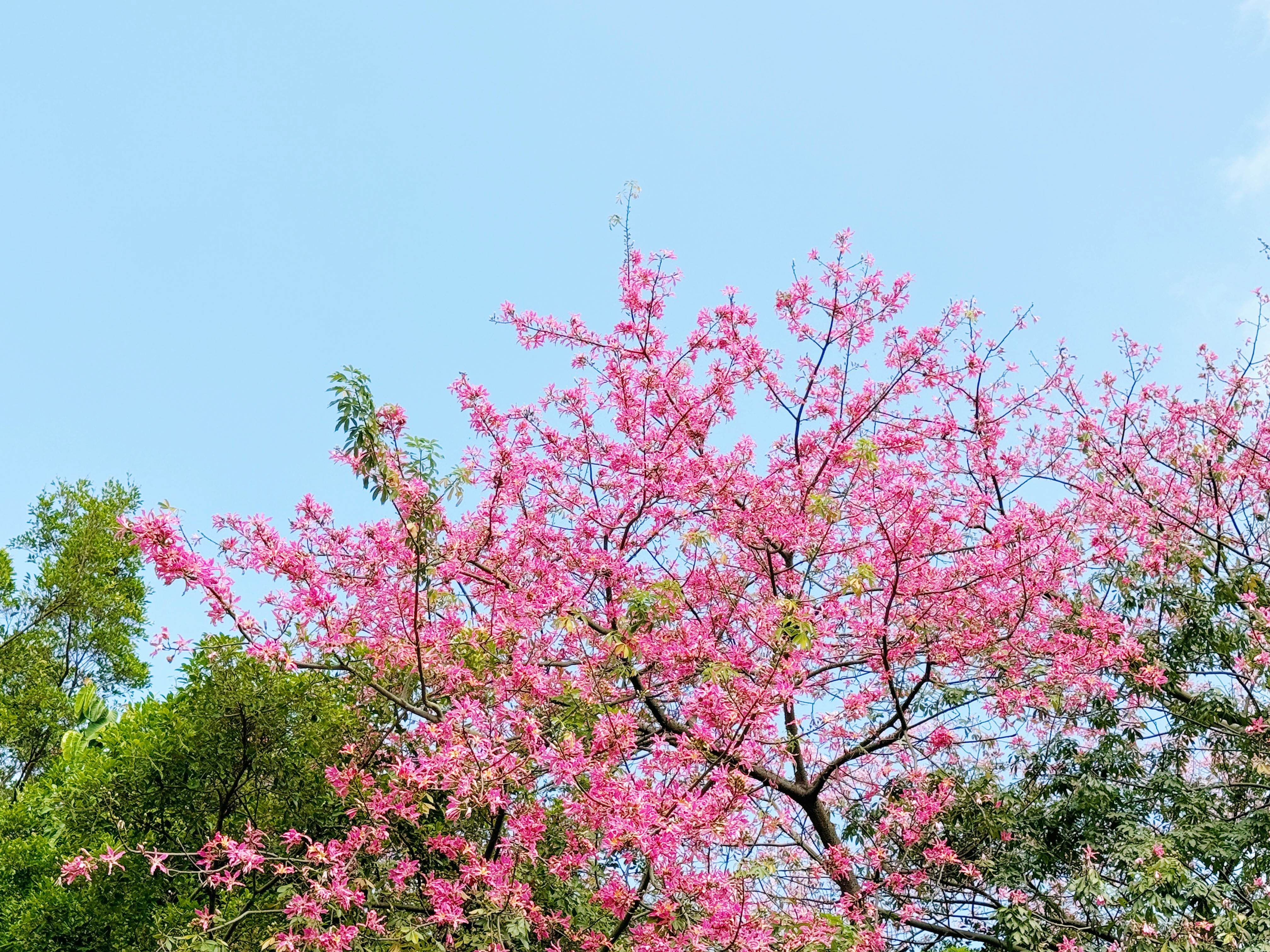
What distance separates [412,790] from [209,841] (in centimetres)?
116

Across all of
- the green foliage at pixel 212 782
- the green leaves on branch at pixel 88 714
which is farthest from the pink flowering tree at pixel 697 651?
the green leaves on branch at pixel 88 714

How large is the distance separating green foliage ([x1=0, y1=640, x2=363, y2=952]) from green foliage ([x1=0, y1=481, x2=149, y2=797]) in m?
7.17

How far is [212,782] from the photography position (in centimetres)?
634

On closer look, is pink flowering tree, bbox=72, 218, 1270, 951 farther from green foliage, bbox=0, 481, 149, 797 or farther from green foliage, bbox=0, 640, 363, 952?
green foliage, bbox=0, 481, 149, 797

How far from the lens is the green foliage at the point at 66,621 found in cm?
1292

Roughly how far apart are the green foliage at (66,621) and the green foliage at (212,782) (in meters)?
7.17

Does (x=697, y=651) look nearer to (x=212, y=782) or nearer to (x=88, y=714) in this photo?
(x=212, y=782)

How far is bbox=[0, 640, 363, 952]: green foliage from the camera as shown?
6.16 meters

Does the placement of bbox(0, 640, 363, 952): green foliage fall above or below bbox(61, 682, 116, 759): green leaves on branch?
below

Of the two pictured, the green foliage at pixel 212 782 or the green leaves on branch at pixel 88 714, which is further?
the green leaves on branch at pixel 88 714

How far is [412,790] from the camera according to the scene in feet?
19.6

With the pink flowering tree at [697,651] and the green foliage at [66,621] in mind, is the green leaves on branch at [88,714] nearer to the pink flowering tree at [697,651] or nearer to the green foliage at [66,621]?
the green foliage at [66,621]

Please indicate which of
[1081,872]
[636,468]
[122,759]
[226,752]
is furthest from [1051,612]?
[122,759]

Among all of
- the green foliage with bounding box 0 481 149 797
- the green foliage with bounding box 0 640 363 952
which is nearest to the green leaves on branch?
the green foliage with bounding box 0 481 149 797
